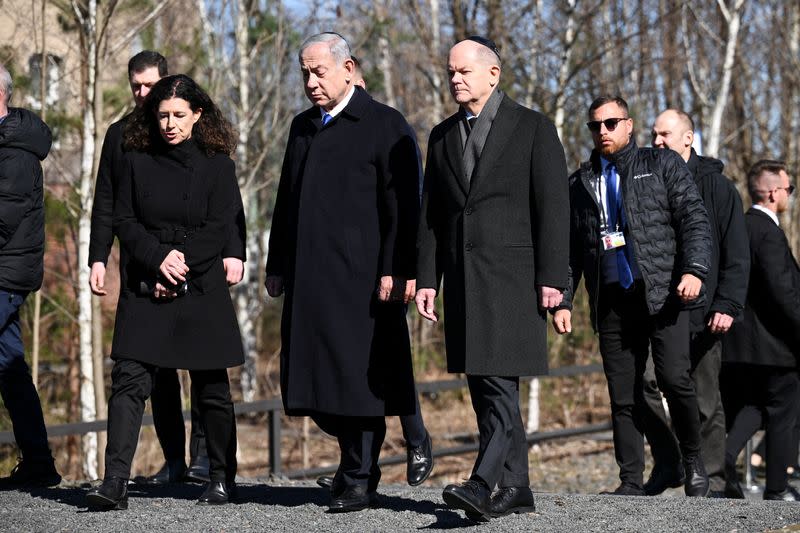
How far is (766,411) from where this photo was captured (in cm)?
887

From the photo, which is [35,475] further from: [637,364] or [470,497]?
[637,364]

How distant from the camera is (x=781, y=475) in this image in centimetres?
859

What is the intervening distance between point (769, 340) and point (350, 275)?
137 inches

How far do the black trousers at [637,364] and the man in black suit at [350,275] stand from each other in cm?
147

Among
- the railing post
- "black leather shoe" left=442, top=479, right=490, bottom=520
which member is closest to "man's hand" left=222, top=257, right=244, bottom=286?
"black leather shoe" left=442, top=479, right=490, bottom=520

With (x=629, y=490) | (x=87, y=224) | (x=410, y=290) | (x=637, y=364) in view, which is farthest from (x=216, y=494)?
(x=87, y=224)

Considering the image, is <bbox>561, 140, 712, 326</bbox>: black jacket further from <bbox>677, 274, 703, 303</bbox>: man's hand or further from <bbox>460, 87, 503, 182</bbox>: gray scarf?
<bbox>460, 87, 503, 182</bbox>: gray scarf

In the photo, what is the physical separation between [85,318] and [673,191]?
5.41 metres

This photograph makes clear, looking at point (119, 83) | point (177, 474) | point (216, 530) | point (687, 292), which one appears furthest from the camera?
point (119, 83)

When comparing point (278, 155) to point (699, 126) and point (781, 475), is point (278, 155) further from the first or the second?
point (781, 475)

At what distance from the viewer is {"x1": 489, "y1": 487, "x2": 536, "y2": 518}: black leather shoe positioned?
19.6 feet

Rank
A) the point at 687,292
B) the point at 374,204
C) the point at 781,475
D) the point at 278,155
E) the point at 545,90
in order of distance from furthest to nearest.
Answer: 1. the point at 278,155
2. the point at 545,90
3. the point at 781,475
4. the point at 687,292
5. the point at 374,204

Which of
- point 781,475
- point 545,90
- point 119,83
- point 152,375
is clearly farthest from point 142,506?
point 545,90

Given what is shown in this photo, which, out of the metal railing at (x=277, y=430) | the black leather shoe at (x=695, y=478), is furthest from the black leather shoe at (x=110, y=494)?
the black leather shoe at (x=695, y=478)
